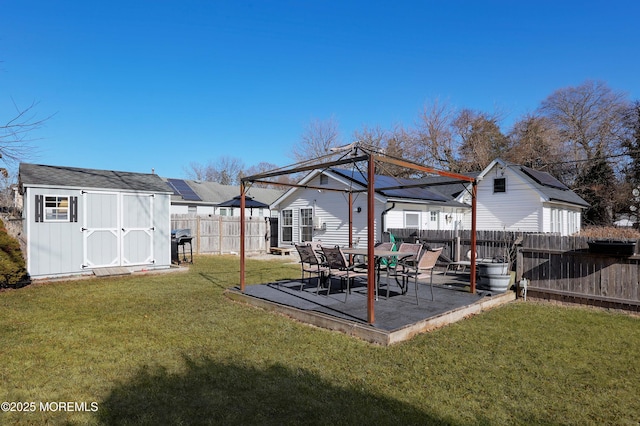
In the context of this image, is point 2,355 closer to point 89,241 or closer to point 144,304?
point 144,304

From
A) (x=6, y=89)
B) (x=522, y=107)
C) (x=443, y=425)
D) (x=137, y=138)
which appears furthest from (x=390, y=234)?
(x=522, y=107)

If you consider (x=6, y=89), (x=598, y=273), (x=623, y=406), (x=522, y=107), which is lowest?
(x=623, y=406)

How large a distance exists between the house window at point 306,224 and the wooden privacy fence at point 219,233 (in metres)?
2.50

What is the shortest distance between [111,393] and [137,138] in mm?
21520

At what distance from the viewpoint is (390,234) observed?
13.0 meters

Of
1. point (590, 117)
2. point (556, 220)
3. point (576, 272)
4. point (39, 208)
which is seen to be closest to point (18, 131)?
point (39, 208)

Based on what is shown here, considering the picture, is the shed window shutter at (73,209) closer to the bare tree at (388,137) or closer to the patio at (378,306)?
the patio at (378,306)

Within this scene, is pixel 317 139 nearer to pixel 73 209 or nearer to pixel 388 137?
pixel 388 137

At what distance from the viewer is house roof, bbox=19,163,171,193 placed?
984 cm

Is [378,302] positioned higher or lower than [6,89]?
lower

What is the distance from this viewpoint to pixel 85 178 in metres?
10.9

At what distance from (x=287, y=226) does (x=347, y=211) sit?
3918 mm

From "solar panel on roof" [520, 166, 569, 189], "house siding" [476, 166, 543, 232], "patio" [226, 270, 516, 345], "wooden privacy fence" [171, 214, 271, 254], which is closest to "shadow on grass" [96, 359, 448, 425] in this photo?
"patio" [226, 270, 516, 345]

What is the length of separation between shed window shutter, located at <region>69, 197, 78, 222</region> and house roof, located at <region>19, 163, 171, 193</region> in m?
0.37
